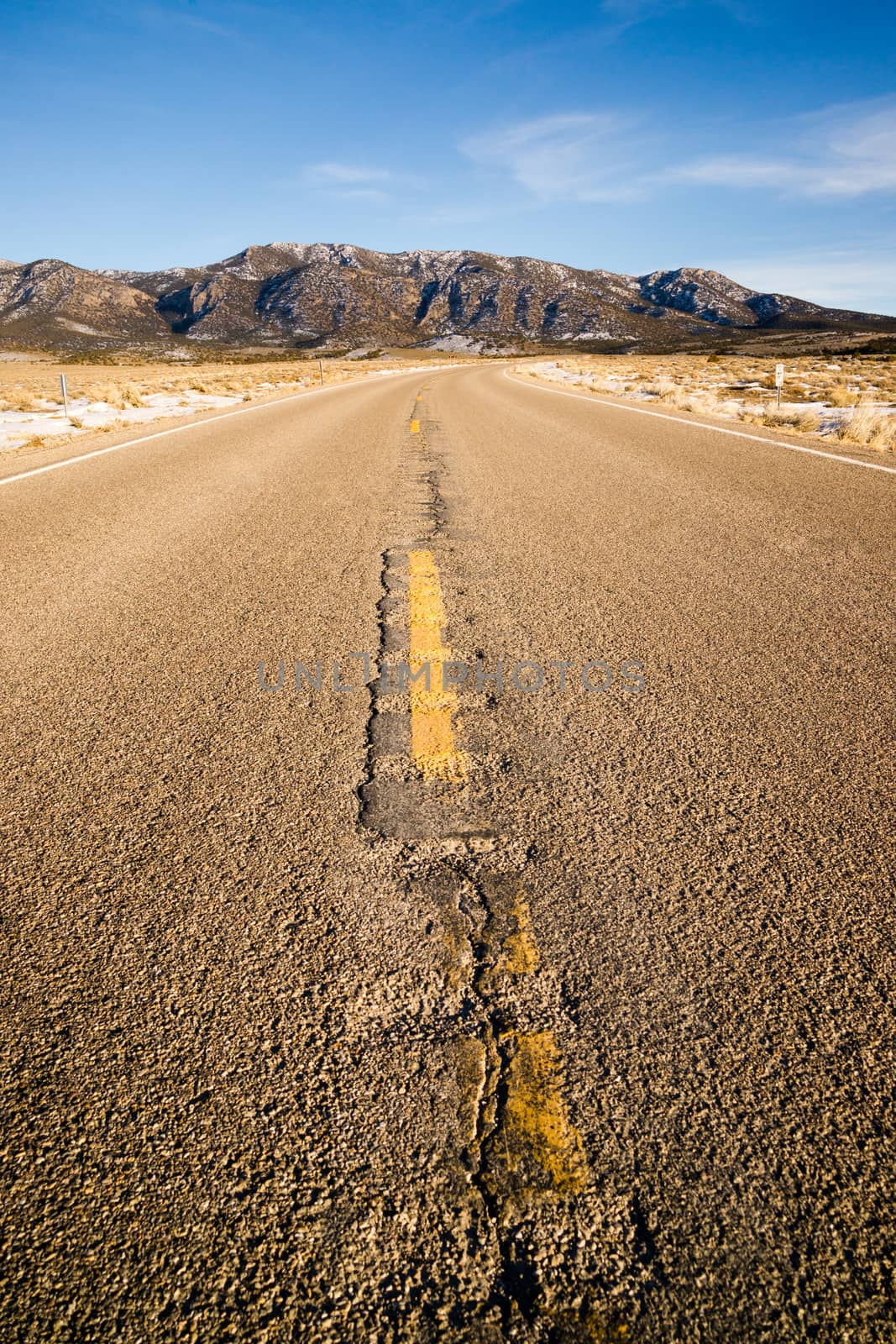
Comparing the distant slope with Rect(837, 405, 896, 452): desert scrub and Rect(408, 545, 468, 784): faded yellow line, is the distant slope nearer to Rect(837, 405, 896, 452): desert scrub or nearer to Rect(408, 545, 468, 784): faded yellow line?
Rect(837, 405, 896, 452): desert scrub

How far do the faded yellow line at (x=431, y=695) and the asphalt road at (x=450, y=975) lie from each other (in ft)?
0.07

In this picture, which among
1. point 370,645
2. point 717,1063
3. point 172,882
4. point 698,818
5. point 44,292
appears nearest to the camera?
point 717,1063

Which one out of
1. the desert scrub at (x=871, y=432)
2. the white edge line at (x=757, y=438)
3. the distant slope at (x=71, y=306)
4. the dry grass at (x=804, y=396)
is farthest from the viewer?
the distant slope at (x=71, y=306)

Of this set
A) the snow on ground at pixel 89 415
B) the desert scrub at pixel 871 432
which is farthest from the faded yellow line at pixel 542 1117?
the snow on ground at pixel 89 415

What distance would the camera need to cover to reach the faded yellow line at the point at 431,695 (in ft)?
7.77

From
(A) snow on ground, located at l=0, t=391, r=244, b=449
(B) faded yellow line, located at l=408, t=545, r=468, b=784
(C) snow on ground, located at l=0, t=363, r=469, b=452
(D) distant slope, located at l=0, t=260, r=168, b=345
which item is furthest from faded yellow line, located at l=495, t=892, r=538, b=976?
(D) distant slope, located at l=0, t=260, r=168, b=345

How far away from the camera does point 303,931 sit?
1.68 meters

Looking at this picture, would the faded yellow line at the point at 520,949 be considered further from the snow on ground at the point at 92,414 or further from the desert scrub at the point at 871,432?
the snow on ground at the point at 92,414

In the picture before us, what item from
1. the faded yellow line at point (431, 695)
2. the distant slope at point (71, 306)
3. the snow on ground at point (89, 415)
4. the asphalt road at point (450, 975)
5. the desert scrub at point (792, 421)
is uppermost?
the distant slope at point (71, 306)

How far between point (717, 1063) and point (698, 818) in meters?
0.80

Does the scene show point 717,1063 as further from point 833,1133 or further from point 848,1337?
point 848,1337

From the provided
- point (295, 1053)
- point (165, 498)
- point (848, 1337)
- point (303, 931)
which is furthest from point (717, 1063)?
point (165, 498)

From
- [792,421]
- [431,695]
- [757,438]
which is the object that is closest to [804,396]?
[792,421]

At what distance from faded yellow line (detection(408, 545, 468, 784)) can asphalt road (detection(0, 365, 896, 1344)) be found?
0.02 meters
